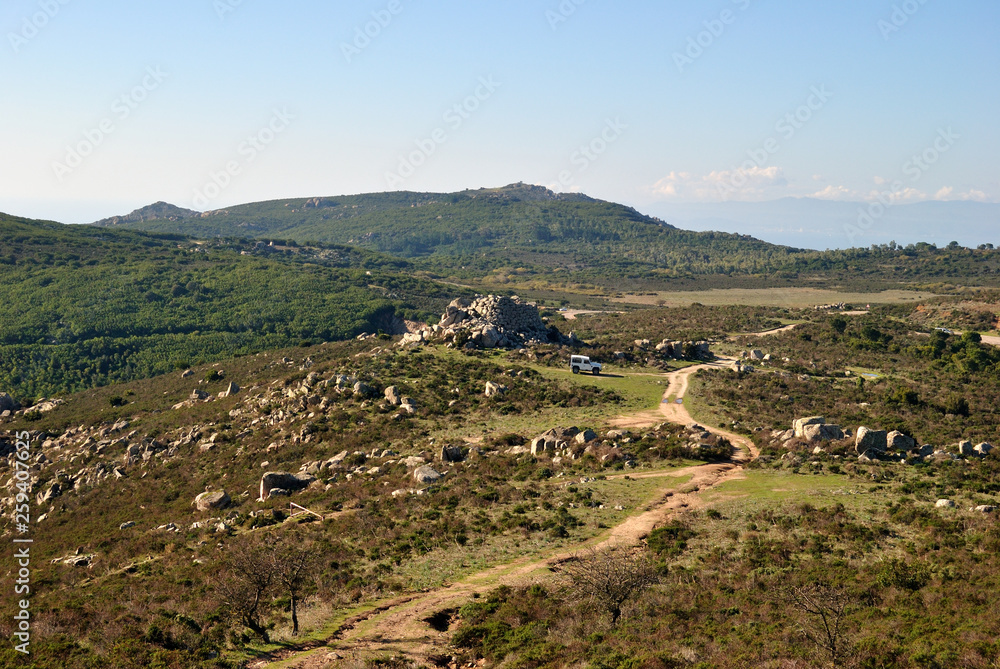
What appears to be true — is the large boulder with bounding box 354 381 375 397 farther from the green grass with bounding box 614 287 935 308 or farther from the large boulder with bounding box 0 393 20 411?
the green grass with bounding box 614 287 935 308

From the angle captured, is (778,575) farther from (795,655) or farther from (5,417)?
(5,417)

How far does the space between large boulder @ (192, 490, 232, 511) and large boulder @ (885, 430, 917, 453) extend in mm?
43882

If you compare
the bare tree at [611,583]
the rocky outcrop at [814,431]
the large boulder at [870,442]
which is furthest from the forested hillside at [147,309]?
the large boulder at [870,442]

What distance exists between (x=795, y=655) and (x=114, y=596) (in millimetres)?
27740

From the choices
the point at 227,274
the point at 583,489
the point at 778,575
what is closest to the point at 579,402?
the point at 583,489

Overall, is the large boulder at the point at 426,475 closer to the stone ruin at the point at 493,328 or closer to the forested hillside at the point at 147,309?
the stone ruin at the point at 493,328

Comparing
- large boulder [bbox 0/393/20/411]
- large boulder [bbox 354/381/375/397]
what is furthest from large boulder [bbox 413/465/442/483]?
large boulder [bbox 0/393/20/411]

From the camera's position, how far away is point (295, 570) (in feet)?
76.7

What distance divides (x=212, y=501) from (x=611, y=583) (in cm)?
3146

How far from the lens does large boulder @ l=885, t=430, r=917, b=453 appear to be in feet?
126

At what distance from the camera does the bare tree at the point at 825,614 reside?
56.0 ft

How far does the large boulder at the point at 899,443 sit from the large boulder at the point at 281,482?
126 feet

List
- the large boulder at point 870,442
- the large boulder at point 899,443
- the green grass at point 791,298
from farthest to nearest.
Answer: the green grass at point 791,298 → the large boulder at point 870,442 → the large boulder at point 899,443

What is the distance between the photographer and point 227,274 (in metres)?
183
